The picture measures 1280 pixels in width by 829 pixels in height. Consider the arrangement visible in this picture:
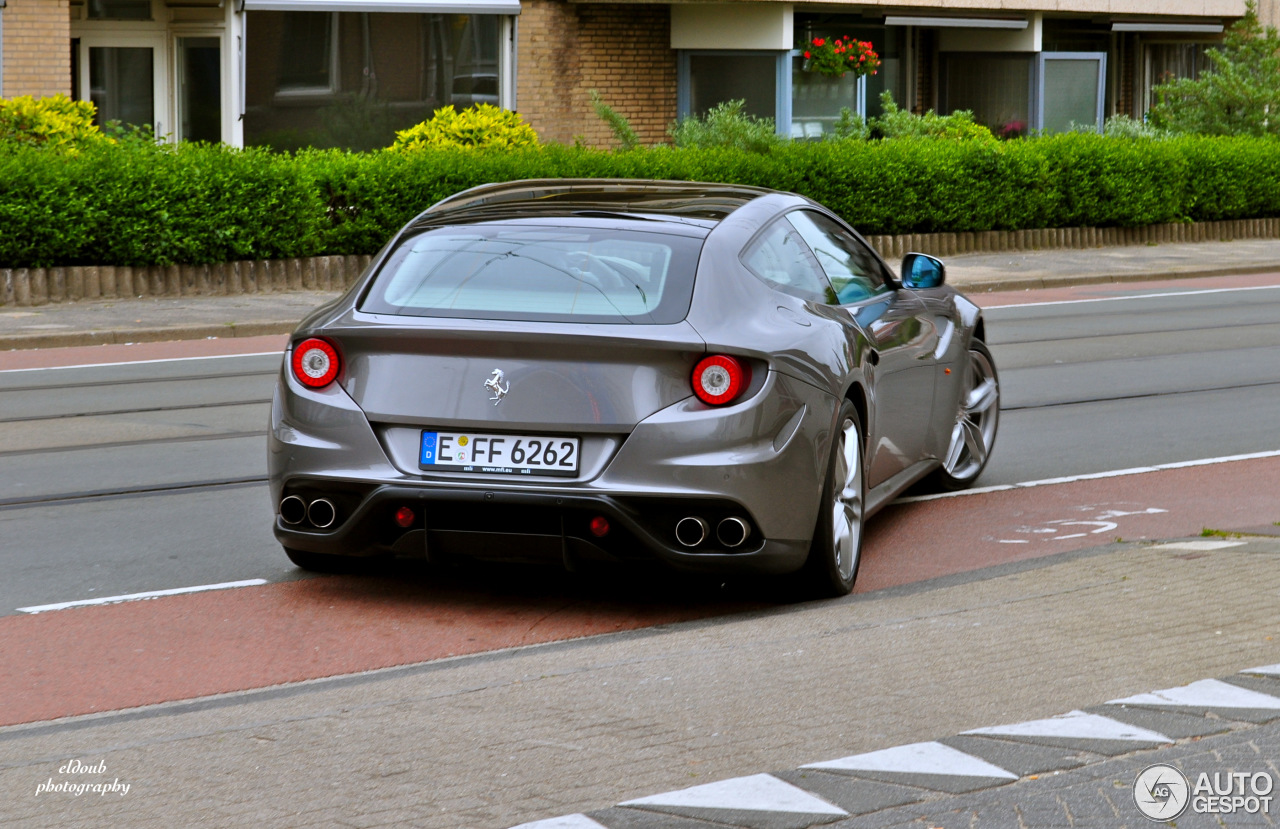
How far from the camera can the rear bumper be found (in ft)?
18.7

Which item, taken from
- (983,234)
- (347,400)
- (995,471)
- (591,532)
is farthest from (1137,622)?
(983,234)

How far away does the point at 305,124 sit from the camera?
80.7 ft

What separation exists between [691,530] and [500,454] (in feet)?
2.24

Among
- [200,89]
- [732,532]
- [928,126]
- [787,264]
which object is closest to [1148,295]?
[928,126]

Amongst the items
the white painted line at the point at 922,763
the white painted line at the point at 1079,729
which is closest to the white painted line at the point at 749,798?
the white painted line at the point at 922,763

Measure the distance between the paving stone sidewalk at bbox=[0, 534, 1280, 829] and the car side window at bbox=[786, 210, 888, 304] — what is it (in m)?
1.54

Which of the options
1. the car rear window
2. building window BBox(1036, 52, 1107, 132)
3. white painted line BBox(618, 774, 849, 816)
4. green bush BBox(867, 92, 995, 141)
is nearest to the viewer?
white painted line BBox(618, 774, 849, 816)

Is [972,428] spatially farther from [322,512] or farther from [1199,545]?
[322,512]

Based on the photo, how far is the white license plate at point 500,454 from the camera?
5.74 metres

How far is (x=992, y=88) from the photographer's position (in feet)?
105

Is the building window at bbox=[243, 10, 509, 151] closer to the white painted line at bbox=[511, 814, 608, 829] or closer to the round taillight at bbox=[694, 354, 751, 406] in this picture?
the round taillight at bbox=[694, 354, 751, 406]

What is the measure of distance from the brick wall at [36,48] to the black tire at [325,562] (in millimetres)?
16979

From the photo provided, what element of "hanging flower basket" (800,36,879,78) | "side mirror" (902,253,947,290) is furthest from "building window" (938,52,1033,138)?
"side mirror" (902,253,947,290)

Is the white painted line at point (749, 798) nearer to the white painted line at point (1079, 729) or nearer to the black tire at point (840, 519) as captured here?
the white painted line at point (1079, 729)
